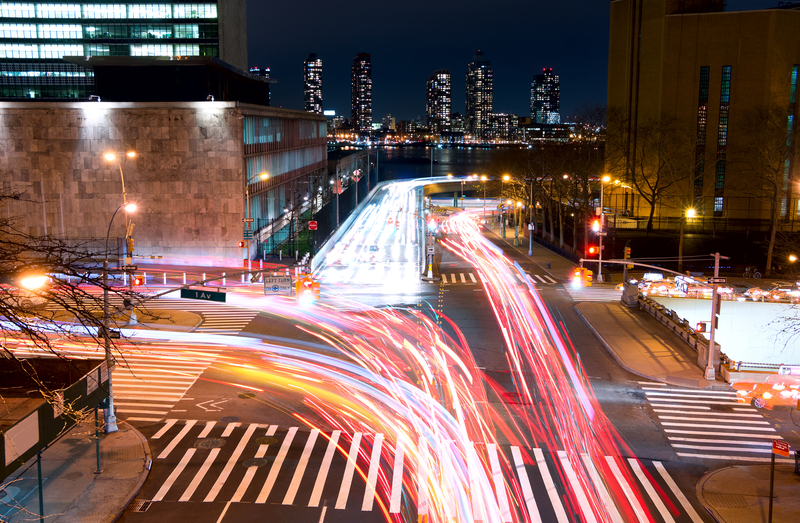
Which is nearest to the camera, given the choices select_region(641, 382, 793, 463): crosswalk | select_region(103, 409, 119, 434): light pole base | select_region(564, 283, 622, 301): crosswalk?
select_region(641, 382, 793, 463): crosswalk

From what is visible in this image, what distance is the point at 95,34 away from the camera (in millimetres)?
88125

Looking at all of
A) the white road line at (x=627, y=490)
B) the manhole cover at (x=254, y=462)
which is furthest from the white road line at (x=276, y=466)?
the white road line at (x=627, y=490)

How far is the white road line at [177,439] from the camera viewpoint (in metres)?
18.5

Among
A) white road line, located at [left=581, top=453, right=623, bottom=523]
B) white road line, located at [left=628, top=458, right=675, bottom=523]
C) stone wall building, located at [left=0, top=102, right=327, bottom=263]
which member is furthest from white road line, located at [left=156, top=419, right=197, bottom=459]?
stone wall building, located at [left=0, top=102, right=327, bottom=263]

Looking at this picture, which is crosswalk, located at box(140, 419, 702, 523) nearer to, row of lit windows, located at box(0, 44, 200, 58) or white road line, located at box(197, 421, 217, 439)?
white road line, located at box(197, 421, 217, 439)

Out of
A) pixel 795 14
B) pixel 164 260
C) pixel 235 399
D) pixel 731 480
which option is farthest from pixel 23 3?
pixel 731 480

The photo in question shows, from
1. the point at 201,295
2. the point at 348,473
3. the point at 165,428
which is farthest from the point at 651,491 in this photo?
the point at 201,295

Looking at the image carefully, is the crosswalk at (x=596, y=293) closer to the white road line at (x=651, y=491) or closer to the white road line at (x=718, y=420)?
the white road line at (x=718, y=420)

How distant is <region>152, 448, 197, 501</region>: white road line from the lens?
53.2 ft

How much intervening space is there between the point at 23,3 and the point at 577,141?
76.1 m

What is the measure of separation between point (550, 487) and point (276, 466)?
295 inches

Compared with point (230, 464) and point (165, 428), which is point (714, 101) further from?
point (230, 464)

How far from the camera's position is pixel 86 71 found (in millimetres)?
93000

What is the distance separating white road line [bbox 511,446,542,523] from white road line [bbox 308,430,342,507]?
522 centimetres
